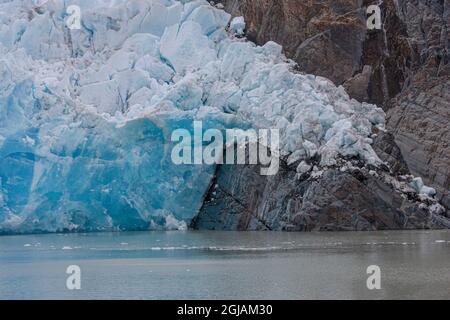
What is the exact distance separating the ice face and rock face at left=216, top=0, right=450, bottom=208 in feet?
3.22

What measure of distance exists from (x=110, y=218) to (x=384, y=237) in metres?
8.37

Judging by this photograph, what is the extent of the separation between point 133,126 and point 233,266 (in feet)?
32.7

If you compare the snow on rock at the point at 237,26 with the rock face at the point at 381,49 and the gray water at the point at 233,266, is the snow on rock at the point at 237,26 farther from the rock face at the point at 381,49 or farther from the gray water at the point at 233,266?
the gray water at the point at 233,266

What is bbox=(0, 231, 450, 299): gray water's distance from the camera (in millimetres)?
13812

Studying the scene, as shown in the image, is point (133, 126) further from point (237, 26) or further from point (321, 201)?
point (321, 201)

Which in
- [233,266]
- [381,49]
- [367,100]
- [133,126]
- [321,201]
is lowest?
[233,266]

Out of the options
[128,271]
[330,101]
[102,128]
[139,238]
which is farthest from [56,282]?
[330,101]

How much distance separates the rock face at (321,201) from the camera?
2552 cm

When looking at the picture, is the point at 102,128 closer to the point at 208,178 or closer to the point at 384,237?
the point at 208,178

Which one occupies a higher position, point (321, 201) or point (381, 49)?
point (381, 49)

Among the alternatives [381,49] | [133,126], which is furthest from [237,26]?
[133,126]

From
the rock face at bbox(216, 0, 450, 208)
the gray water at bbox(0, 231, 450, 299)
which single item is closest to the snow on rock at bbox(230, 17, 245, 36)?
the rock face at bbox(216, 0, 450, 208)

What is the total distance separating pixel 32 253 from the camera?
21000mm

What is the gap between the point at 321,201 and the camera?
1006 inches
